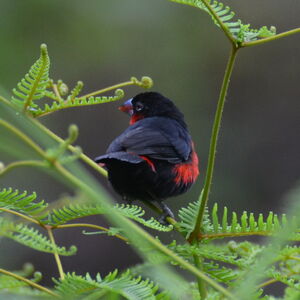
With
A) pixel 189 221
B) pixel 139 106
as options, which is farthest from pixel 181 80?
pixel 189 221

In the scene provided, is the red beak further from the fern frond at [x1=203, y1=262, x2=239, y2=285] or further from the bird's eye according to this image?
the fern frond at [x1=203, y1=262, x2=239, y2=285]

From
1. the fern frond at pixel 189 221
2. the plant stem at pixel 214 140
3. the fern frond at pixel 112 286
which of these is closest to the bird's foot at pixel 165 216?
the fern frond at pixel 189 221

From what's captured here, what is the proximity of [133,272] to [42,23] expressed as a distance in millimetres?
7262

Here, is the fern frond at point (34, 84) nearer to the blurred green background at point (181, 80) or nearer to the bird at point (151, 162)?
the bird at point (151, 162)

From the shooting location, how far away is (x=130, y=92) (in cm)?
1027

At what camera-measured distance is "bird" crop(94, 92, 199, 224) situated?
3.17m

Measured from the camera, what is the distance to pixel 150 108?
416cm

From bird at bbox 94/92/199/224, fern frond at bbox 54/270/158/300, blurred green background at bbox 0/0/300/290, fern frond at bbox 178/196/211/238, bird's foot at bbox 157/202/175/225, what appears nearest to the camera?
fern frond at bbox 54/270/158/300

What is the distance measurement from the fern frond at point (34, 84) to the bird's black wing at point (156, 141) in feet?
6.17

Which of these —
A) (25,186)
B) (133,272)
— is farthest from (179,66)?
(133,272)

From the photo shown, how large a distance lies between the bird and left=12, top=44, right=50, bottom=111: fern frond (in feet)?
5.29

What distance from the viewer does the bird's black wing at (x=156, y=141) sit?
10.6 ft

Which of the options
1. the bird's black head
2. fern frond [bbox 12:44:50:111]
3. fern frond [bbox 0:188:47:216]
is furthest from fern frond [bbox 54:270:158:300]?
the bird's black head

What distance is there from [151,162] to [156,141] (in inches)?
5.3
